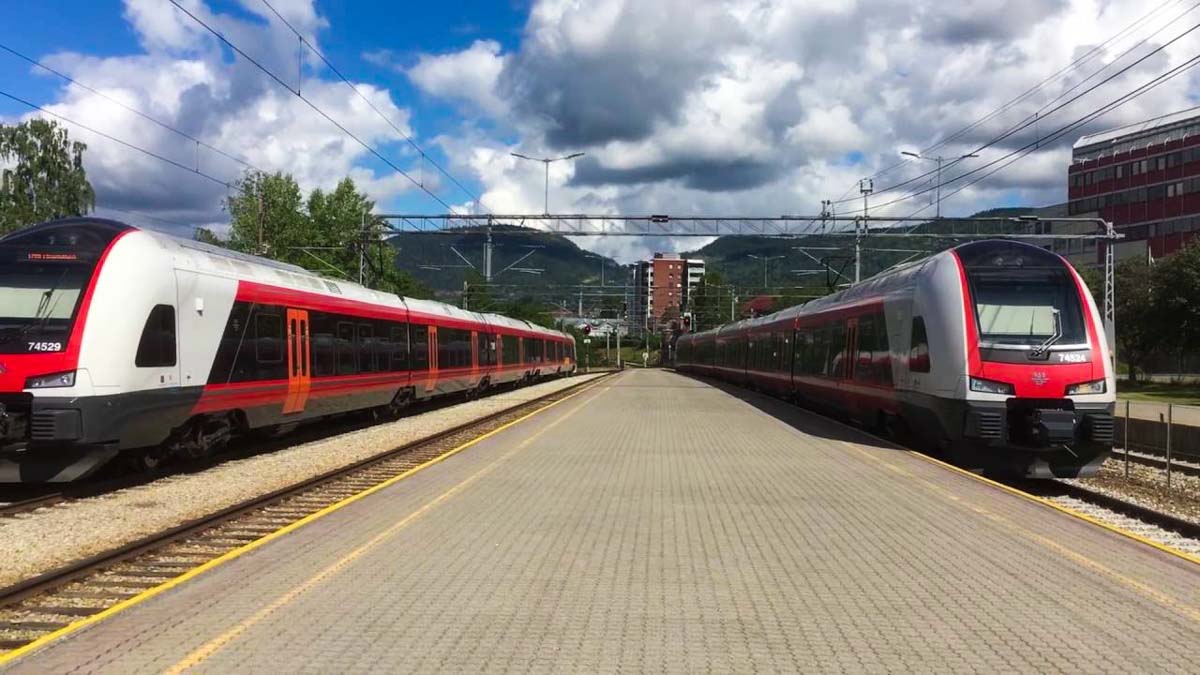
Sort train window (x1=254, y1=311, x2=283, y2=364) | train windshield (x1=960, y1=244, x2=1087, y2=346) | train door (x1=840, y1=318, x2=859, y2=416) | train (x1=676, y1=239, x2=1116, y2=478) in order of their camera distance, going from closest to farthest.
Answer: train (x1=676, y1=239, x2=1116, y2=478) → train windshield (x1=960, y1=244, x2=1087, y2=346) → train window (x1=254, y1=311, x2=283, y2=364) → train door (x1=840, y1=318, x2=859, y2=416)

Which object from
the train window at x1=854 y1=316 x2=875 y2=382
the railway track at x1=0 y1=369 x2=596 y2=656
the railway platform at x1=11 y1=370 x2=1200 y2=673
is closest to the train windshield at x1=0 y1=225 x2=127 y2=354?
the railway track at x1=0 y1=369 x2=596 y2=656

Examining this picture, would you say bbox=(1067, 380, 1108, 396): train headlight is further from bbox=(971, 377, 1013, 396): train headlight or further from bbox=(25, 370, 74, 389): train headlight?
A: bbox=(25, 370, 74, 389): train headlight

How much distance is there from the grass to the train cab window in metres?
19.7

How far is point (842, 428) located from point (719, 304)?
3109 inches

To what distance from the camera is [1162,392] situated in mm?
37500

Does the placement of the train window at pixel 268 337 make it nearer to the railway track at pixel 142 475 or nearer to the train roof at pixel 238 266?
the train roof at pixel 238 266

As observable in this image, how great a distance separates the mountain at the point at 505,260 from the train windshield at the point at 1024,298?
2193 centimetres

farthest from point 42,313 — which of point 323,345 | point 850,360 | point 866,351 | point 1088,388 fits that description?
point 850,360

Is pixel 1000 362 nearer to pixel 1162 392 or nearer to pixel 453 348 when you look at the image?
pixel 453 348

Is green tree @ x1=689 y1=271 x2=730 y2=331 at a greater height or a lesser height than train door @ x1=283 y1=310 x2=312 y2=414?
greater

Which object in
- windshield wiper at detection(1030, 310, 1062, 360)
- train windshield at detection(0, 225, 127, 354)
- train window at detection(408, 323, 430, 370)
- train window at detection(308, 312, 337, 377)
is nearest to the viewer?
train windshield at detection(0, 225, 127, 354)

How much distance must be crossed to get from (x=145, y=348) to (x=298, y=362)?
468cm

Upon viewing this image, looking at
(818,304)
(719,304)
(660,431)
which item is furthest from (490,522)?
(719,304)

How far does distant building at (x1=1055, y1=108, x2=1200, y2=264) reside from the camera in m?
73.1
